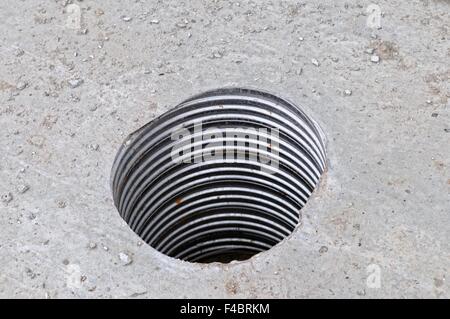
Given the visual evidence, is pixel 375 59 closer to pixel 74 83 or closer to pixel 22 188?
pixel 74 83

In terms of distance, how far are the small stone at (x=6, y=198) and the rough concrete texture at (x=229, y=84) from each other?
15 mm

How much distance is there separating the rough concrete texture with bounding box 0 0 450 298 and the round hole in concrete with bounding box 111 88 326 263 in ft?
0.43

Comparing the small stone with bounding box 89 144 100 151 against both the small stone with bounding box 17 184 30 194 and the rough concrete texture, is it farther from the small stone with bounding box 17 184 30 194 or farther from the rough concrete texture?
the small stone with bounding box 17 184 30 194

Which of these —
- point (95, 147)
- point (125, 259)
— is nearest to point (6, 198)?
point (95, 147)

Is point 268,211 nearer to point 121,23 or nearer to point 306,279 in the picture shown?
point 306,279

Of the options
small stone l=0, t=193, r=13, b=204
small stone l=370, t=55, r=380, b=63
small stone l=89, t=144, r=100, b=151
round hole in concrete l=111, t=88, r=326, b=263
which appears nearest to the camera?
small stone l=0, t=193, r=13, b=204

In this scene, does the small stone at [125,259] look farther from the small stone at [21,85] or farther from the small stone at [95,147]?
the small stone at [21,85]

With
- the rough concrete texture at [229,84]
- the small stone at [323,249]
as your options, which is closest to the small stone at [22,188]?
the rough concrete texture at [229,84]

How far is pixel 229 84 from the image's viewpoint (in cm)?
453

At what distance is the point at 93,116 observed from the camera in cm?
441

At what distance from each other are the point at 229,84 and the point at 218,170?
27.1 inches

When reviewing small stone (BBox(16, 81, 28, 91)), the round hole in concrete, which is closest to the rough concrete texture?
small stone (BBox(16, 81, 28, 91))

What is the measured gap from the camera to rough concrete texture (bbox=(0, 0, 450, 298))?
3.70m
